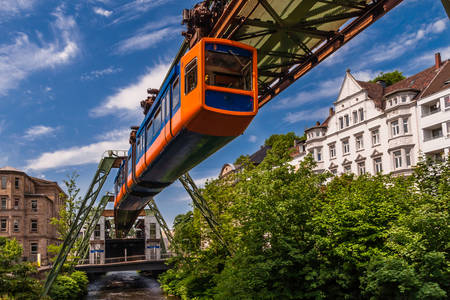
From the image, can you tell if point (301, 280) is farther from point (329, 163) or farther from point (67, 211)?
point (67, 211)

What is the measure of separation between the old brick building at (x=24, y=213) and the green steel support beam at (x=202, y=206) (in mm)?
36174

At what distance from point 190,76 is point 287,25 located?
326 centimetres

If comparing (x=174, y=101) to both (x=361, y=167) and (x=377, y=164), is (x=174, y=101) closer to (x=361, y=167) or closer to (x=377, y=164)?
(x=377, y=164)

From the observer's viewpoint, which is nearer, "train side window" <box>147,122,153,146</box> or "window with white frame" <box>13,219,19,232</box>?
"train side window" <box>147,122,153,146</box>

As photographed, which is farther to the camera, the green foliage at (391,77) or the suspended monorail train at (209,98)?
the green foliage at (391,77)

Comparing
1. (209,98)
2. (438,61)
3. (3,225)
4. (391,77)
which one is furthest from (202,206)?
(3,225)

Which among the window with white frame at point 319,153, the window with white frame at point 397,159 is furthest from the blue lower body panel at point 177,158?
the window with white frame at point 319,153

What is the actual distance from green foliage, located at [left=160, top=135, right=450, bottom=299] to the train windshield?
9343 millimetres

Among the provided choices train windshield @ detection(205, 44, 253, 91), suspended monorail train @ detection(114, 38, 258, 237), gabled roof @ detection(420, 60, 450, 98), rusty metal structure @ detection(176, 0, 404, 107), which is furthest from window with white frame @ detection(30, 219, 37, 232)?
train windshield @ detection(205, 44, 253, 91)

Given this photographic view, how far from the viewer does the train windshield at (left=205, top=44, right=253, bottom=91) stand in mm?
11938

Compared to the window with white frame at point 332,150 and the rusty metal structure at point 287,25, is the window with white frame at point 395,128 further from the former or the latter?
the rusty metal structure at point 287,25

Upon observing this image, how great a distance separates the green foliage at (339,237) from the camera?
1727cm

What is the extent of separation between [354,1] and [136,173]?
13596 millimetres

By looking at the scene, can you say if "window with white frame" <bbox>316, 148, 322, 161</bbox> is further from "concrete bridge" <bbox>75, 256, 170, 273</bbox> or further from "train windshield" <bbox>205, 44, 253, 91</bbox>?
"train windshield" <bbox>205, 44, 253, 91</bbox>
